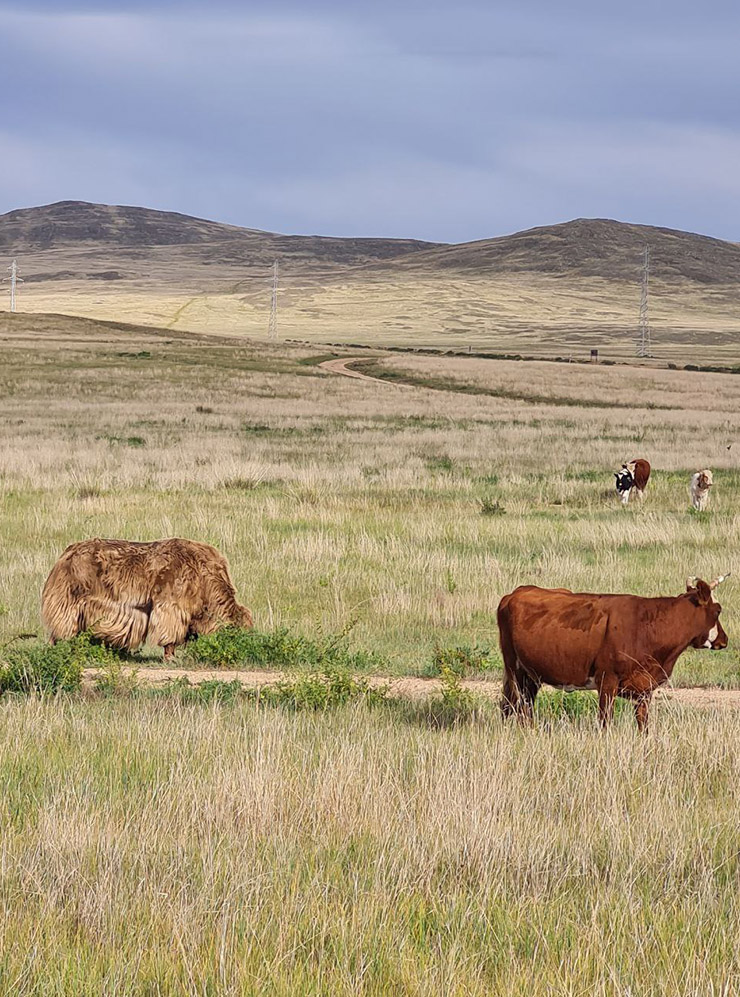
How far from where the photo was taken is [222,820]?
532cm

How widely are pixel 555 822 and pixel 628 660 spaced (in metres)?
2.40

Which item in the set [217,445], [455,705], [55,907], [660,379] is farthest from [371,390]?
[55,907]

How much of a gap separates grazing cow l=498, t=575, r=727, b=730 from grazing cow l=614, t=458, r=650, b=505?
554 inches

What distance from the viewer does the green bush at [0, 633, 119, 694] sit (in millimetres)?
9234

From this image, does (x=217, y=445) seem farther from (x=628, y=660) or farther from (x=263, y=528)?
(x=628, y=660)

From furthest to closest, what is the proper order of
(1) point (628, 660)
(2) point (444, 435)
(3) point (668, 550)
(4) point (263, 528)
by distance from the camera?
(2) point (444, 435) < (4) point (263, 528) < (3) point (668, 550) < (1) point (628, 660)

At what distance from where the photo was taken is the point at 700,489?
68.7 ft

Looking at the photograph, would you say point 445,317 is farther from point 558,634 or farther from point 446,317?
point 558,634

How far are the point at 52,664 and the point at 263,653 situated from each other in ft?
6.59

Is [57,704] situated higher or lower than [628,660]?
lower

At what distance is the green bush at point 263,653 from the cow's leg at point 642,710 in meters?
3.39

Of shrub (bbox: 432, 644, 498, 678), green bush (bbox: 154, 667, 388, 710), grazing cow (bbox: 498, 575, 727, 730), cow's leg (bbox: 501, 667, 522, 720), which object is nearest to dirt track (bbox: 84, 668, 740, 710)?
shrub (bbox: 432, 644, 498, 678)

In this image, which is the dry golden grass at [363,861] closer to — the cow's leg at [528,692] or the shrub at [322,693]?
the cow's leg at [528,692]

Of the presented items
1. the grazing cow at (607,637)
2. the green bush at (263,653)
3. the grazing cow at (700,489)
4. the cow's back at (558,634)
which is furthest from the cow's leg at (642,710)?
the grazing cow at (700,489)
